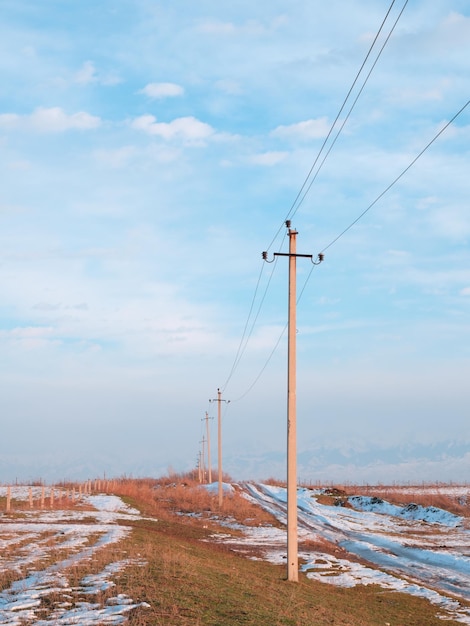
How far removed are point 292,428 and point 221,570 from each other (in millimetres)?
4710

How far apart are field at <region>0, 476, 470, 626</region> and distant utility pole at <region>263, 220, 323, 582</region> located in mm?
827

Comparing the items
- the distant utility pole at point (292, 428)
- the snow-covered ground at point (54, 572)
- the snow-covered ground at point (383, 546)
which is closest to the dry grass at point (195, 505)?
the snow-covered ground at point (383, 546)

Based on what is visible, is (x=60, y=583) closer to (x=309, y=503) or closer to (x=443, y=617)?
(x=443, y=617)

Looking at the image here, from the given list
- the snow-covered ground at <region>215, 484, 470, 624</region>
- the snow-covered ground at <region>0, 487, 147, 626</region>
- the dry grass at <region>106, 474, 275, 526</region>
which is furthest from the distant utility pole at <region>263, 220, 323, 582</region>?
the dry grass at <region>106, 474, 275, 526</region>

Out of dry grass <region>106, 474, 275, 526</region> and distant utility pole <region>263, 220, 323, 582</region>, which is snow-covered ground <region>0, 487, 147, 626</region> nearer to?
Result: distant utility pole <region>263, 220, 323, 582</region>

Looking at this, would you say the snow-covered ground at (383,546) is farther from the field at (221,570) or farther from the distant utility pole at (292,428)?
the distant utility pole at (292,428)

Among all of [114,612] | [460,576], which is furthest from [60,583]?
[460,576]

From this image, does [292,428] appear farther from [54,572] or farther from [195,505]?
[195,505]

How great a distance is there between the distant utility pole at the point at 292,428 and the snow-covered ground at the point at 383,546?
3.09 metres

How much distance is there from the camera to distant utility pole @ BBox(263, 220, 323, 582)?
19.7 m

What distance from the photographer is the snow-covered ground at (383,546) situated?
2262 centimetres

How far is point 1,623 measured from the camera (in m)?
10.8

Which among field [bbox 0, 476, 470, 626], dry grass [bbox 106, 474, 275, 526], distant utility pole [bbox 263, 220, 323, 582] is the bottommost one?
dry grass [bbox 106, 474, 275, 526]

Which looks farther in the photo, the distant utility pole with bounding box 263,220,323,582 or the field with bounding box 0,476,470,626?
the distant utility pole with bounding box 263,220,323,582
